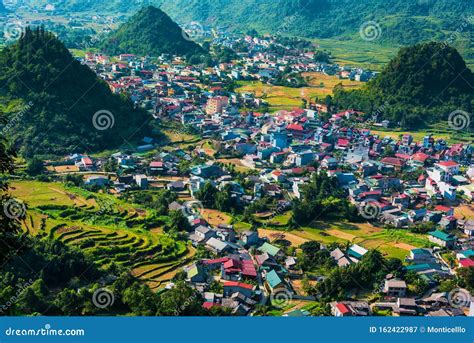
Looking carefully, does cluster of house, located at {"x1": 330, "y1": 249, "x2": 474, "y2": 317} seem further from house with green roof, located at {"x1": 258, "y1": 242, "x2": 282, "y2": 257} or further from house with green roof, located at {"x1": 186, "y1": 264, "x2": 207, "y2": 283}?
house with green roof, located at {"x1": 186, "y1": 264, "x2": 207, "y2": 283}

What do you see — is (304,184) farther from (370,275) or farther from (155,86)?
(155,86)

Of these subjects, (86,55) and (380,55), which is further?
(380,55)

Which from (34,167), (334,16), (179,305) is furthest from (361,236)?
(334,16)

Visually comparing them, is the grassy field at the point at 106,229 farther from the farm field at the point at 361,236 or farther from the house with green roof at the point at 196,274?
the farm field at the point at 361,236

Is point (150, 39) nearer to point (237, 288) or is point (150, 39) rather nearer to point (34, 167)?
point (34, 167)

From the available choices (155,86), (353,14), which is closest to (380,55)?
(353,14)

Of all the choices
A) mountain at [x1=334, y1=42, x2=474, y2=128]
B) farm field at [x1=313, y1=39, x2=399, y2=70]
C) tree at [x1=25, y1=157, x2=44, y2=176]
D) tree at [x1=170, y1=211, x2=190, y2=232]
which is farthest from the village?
farm field at [x1=313, y1=39, x2=399, y2=70]

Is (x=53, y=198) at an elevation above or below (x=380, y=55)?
below
